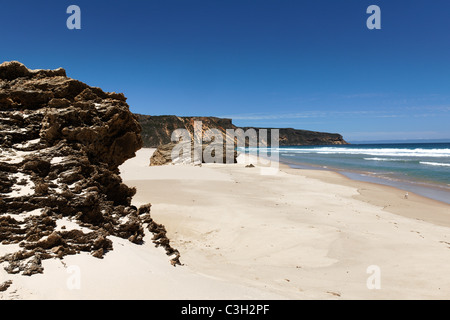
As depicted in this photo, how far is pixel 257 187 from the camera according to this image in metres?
14.9

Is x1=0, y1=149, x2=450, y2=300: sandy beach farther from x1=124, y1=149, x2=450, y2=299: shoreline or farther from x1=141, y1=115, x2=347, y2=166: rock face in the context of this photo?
x1=141, y1=115, x2=347, y2=166: rock face

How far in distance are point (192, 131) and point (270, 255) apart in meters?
106

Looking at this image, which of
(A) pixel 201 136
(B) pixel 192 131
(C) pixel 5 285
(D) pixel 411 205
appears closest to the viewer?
(C) pixel 5 285

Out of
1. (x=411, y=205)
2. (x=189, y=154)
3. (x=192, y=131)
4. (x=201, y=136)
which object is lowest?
(x=411, y=205)

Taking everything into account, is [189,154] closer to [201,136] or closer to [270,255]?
[270,255]

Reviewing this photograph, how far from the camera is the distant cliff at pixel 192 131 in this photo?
94.4 metres

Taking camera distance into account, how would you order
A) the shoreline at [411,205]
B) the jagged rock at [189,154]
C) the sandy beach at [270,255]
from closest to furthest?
the sandy beach at [270,255] < the shoreline at [411,205] < the jagged rock at [189,154]

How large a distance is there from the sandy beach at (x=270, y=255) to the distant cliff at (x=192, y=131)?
153ft

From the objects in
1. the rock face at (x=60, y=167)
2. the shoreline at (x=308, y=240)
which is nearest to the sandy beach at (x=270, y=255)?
the shoreline at (x=308, y=240)

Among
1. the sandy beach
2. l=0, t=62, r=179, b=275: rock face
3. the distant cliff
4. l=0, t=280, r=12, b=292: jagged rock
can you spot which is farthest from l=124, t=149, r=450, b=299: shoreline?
the distant cliff

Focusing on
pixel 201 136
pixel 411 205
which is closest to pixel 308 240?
pixel 411 205

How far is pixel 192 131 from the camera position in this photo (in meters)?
110

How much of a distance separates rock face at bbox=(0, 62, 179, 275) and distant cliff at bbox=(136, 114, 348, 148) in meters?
48.3
